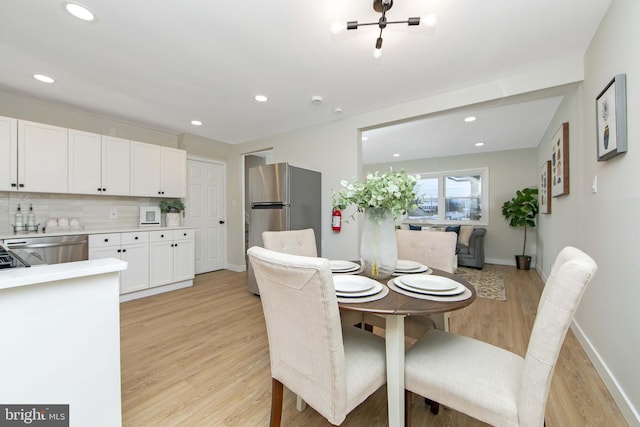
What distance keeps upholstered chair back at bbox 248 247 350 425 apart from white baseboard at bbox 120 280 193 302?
3100 millimetres

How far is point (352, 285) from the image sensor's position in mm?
1320

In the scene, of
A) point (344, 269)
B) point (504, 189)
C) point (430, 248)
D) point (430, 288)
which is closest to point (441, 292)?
point (430, 288)

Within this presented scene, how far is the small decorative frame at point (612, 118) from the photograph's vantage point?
4.90 ft

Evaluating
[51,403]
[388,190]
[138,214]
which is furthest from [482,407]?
[138,214]

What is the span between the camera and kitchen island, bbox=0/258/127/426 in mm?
924

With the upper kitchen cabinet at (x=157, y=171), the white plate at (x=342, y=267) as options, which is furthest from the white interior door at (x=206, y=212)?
the white plate at (x=342, y=267)

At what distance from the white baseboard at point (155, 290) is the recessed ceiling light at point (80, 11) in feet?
9.35

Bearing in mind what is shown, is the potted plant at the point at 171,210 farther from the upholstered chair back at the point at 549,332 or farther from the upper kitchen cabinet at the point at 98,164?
the upholstered chair back at the point at 549,332

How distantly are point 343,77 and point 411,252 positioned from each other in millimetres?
1768

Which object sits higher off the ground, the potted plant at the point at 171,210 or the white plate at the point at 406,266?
the potted plant at the point at 171,210

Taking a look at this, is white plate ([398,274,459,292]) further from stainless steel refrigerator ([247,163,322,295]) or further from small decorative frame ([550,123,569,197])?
small decorative frame ([550,123,569,197])

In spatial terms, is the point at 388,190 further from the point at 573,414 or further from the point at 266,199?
the point at 266,199

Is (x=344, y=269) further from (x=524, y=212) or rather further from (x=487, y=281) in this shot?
(x=524, y=212)

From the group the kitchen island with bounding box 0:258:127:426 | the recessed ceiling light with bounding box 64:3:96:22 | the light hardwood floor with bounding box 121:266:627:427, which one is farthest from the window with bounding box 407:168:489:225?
the kitchen island with bounding box 0:258:127:426
